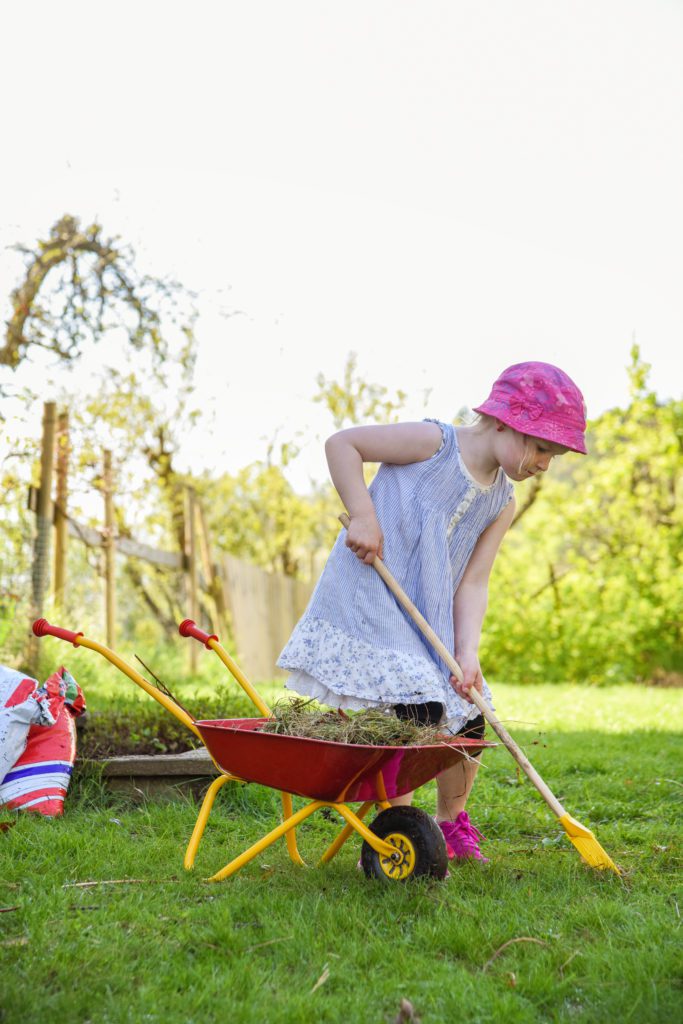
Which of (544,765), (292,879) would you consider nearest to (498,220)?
(544,765)

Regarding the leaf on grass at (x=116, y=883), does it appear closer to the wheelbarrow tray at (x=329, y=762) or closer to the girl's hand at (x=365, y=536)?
the wheelbarrow tray at (x=329, y=762)

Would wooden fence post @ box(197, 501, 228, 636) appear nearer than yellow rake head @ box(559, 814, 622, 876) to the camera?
No

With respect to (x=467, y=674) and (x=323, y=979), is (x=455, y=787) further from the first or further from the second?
(x=323, y=979)

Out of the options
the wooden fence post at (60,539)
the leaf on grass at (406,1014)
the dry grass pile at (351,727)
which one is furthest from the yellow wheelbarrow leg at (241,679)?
the wooden fence post at (60,539)

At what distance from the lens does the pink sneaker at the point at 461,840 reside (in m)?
2.82

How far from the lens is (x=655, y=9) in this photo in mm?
5789

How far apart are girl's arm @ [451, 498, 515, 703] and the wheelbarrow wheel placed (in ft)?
1.61

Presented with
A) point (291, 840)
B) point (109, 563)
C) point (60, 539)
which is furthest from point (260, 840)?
point (109, 563)

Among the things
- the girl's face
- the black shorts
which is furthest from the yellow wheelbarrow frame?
the girl's face

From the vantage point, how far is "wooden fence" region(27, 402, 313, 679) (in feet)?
19.8

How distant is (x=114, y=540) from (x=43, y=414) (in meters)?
1.59

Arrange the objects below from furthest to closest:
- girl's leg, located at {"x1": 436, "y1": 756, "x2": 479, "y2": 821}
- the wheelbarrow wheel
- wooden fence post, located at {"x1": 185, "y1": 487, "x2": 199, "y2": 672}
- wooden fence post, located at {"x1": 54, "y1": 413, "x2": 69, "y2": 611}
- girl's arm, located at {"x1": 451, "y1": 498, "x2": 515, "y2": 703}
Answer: wooden fence post, located at {"x1": 185, "y1": 487, "x2": 199, "y2": 672}
wooden fence post, located at {"x1": 54, "y1": 413, "x2": 69, "y2": 611}
girl's leg, located at {"x1": 436, "y1": 756, "x2": 479, "y2": 821}
girl's arm, located at {"x1": 451, "y1": 498, "x2": 515, "y2": 703}
the wheelbarrow wheel

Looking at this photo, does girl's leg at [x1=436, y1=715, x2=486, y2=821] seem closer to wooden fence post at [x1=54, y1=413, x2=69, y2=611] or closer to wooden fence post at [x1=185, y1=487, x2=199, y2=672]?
wooden fence post at [x1=54, y1=413, x2=69, y2=611]

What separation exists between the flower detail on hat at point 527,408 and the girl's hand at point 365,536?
49cm
